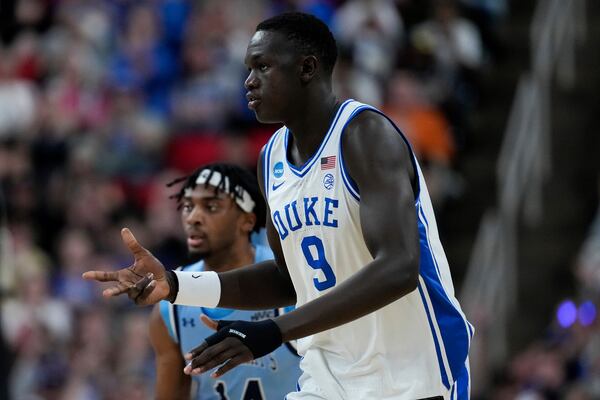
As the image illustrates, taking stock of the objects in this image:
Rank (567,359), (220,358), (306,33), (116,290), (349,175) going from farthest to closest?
(567,359) → (306,33) → (349,175) → (116,290) → (220,358)

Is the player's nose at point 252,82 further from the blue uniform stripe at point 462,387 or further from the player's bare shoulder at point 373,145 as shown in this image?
the blue uniform stripe at point 462,387

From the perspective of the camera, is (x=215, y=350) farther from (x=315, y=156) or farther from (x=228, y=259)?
(x=228, y=259)

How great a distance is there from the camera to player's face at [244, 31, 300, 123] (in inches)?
224

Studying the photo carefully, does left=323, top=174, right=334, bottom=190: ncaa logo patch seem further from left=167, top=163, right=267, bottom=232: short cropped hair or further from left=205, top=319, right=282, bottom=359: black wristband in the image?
left=167, top=163, right=267, bottom=232: short cropped hair

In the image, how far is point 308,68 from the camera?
5.76 metres

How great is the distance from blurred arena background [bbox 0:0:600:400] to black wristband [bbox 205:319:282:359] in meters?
7.18

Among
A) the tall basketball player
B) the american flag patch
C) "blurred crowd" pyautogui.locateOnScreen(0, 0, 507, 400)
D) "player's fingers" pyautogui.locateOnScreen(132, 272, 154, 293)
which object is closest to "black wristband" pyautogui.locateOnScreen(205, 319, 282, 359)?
the tall basketball player

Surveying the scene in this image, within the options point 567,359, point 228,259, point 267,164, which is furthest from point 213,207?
point 567,359

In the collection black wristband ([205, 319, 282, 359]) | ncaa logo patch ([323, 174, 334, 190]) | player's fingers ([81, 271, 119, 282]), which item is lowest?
black wristband ([205, 319, 282, 359])

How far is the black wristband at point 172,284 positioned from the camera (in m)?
5.82

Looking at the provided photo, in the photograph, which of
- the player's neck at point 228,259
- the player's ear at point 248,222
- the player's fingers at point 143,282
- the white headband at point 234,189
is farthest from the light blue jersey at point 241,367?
the player's fingers at point 143,282

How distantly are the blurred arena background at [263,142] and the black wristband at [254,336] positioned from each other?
7.18 meters

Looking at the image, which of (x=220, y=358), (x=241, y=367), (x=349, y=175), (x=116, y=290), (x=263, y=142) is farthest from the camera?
(x=263, y=142)

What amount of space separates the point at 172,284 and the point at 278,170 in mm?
723
